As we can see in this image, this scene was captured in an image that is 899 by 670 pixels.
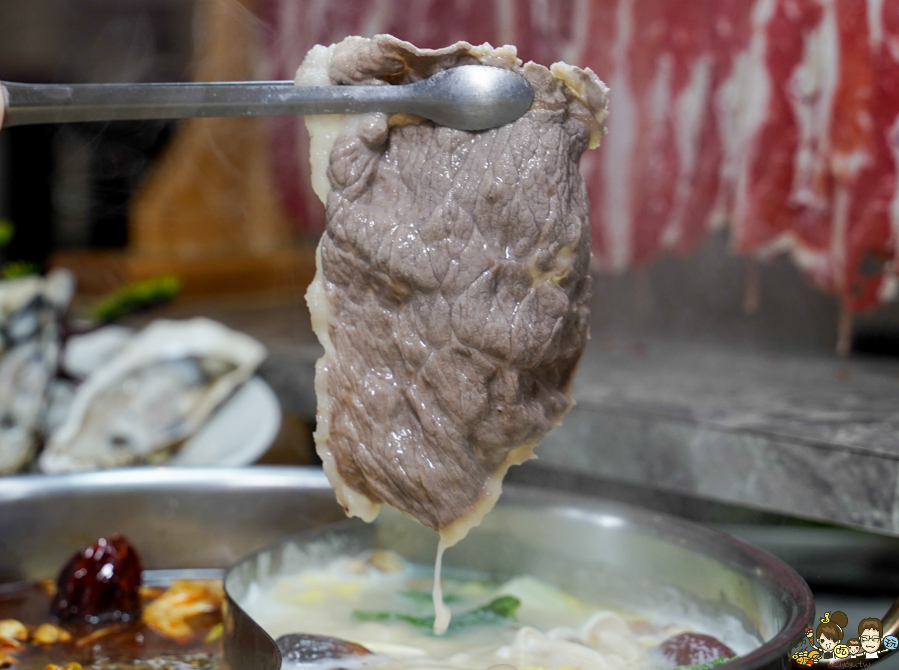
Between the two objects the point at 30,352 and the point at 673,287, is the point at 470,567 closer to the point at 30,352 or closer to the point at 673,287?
the point at 30,352

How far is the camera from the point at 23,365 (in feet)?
6.82

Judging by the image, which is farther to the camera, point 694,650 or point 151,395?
point 151,395

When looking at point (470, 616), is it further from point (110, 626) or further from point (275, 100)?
point (275, 100)

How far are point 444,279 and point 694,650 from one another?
2.08 ft

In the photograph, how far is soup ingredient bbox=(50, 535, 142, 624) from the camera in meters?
1.52

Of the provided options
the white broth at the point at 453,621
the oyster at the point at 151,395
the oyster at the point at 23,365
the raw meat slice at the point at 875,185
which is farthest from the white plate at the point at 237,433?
the raw meat slice at the point at 875,185

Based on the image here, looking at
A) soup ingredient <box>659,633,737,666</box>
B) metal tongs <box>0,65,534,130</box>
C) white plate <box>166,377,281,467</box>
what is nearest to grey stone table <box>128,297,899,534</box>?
white plate <box>166,377,281,467</box>

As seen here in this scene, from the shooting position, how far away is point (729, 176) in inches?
103

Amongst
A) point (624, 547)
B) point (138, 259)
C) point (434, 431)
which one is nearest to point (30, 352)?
point (434, 431)

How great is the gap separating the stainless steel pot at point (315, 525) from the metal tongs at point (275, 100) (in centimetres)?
68

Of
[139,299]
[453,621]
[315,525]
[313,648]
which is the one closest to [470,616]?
[453,621]

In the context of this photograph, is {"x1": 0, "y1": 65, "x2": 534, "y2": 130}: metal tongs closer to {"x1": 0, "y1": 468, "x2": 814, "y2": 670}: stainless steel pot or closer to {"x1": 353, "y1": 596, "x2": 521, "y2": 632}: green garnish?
{"x1": 0, "y1": 468, "x2": 814, "y2": 670}: stainless steel pot

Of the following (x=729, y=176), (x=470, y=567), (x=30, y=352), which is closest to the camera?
(x=470, y=567)

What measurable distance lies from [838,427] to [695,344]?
1128mm
